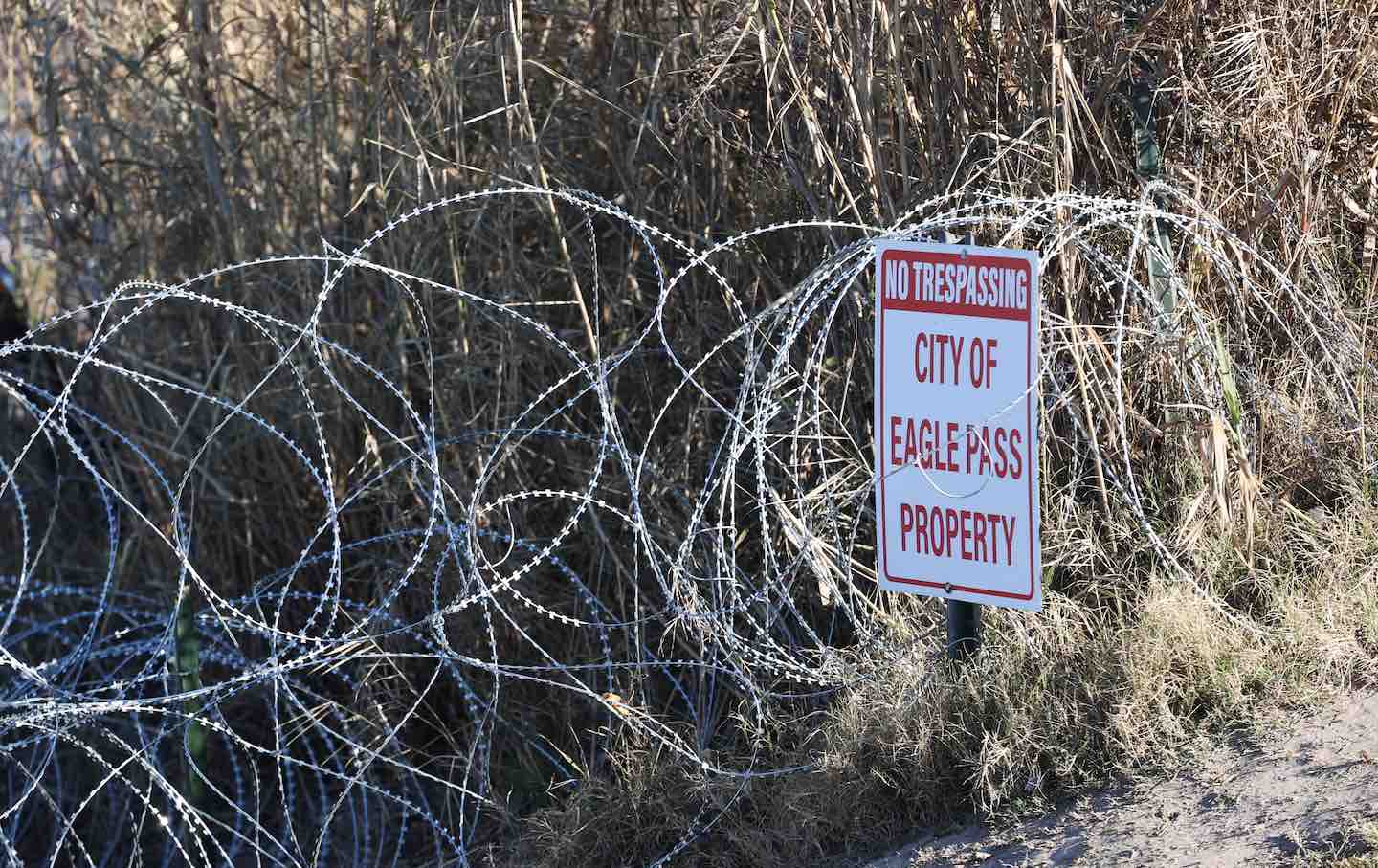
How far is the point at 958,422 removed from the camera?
2.88 m

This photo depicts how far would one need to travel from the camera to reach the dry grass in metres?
3.13

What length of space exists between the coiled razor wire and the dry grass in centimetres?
3

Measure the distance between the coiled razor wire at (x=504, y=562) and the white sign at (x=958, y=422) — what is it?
→ 246 mm

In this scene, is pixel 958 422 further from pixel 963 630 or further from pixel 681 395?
pixel 681 395

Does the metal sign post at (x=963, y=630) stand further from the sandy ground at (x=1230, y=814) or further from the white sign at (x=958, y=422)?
the sandy ground at (x=1230, y=814)

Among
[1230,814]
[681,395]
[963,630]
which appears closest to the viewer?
[1230,814]

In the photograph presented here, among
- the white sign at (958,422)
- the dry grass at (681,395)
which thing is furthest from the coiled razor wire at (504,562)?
the white sign at (958,422)

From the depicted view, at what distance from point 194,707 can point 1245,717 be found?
2945 mm

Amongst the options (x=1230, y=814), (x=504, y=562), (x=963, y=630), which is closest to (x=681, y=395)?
(x=504, y=562)

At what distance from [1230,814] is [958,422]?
0.92 metres

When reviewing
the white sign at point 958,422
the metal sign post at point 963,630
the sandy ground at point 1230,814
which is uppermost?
the white sign at point 958,422

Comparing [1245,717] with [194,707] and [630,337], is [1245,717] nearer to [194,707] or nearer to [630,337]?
[630,337]

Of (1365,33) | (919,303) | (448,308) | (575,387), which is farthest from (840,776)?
(1365,33)

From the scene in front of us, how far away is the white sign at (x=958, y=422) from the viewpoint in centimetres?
278
